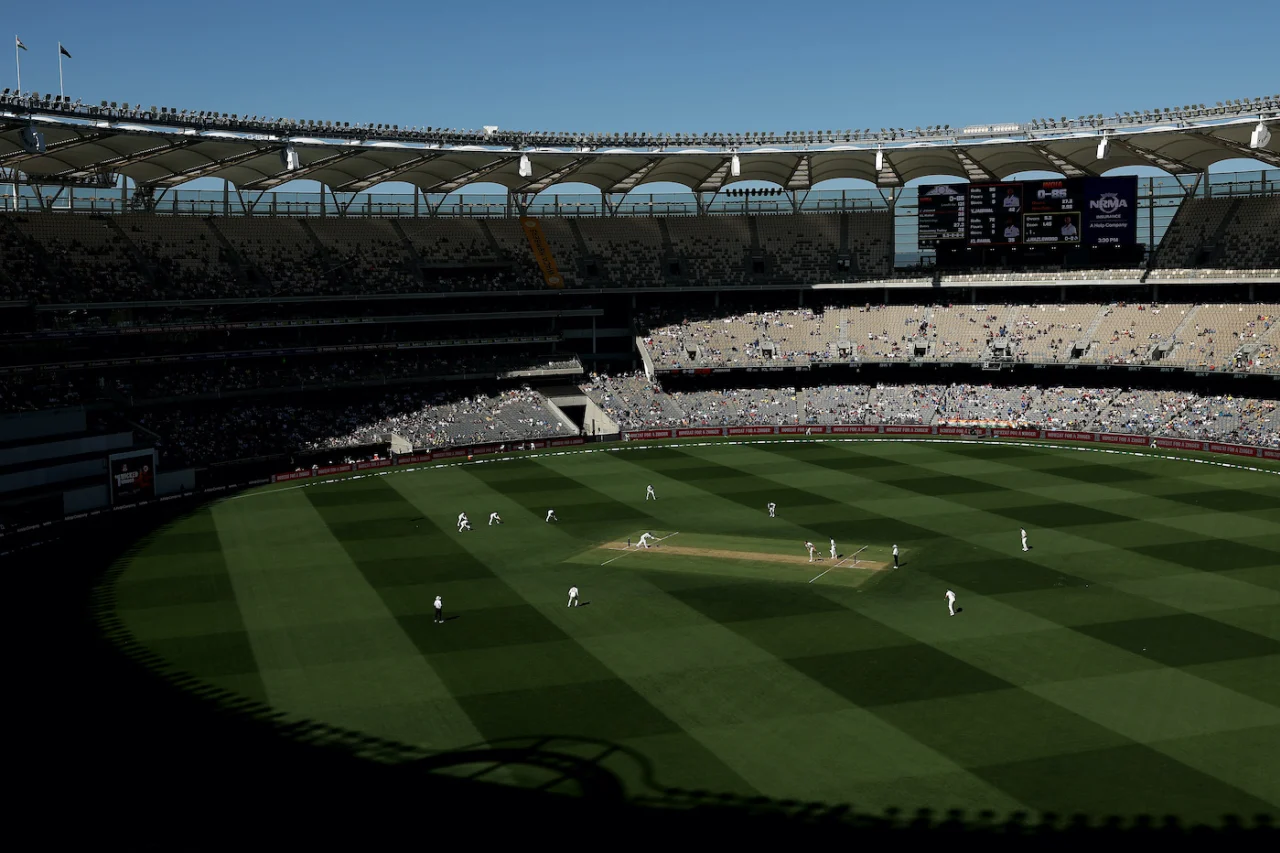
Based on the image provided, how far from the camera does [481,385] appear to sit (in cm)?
7700

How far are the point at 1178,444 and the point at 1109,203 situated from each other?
19852 millimetres

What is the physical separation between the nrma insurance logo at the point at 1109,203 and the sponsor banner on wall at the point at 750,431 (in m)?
26.1

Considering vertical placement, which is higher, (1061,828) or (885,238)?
(885,238)

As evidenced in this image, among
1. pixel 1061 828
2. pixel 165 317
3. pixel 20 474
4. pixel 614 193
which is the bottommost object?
pixel 1061 828

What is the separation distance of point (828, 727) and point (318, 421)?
48.9 metres

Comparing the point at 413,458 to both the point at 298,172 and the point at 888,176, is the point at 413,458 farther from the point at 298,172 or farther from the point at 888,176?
the point at 888,176

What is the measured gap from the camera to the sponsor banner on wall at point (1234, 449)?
5938cm

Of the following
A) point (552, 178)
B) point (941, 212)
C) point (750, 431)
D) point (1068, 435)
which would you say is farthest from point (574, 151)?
point (1068, 435)

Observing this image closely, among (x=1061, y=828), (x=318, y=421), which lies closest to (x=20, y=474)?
(x=318, y=421)

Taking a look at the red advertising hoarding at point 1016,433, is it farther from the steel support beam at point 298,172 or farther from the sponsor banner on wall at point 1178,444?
the steel support beam at point 298,172

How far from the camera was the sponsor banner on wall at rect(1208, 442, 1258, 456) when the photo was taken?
5938 cm

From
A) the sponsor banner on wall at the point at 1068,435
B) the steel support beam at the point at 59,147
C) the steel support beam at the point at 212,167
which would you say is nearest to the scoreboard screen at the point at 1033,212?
the sponsor banner on wall at the point at 1068,435

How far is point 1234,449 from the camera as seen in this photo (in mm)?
59969

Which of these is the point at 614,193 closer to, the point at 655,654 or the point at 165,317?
the point at 165,317
